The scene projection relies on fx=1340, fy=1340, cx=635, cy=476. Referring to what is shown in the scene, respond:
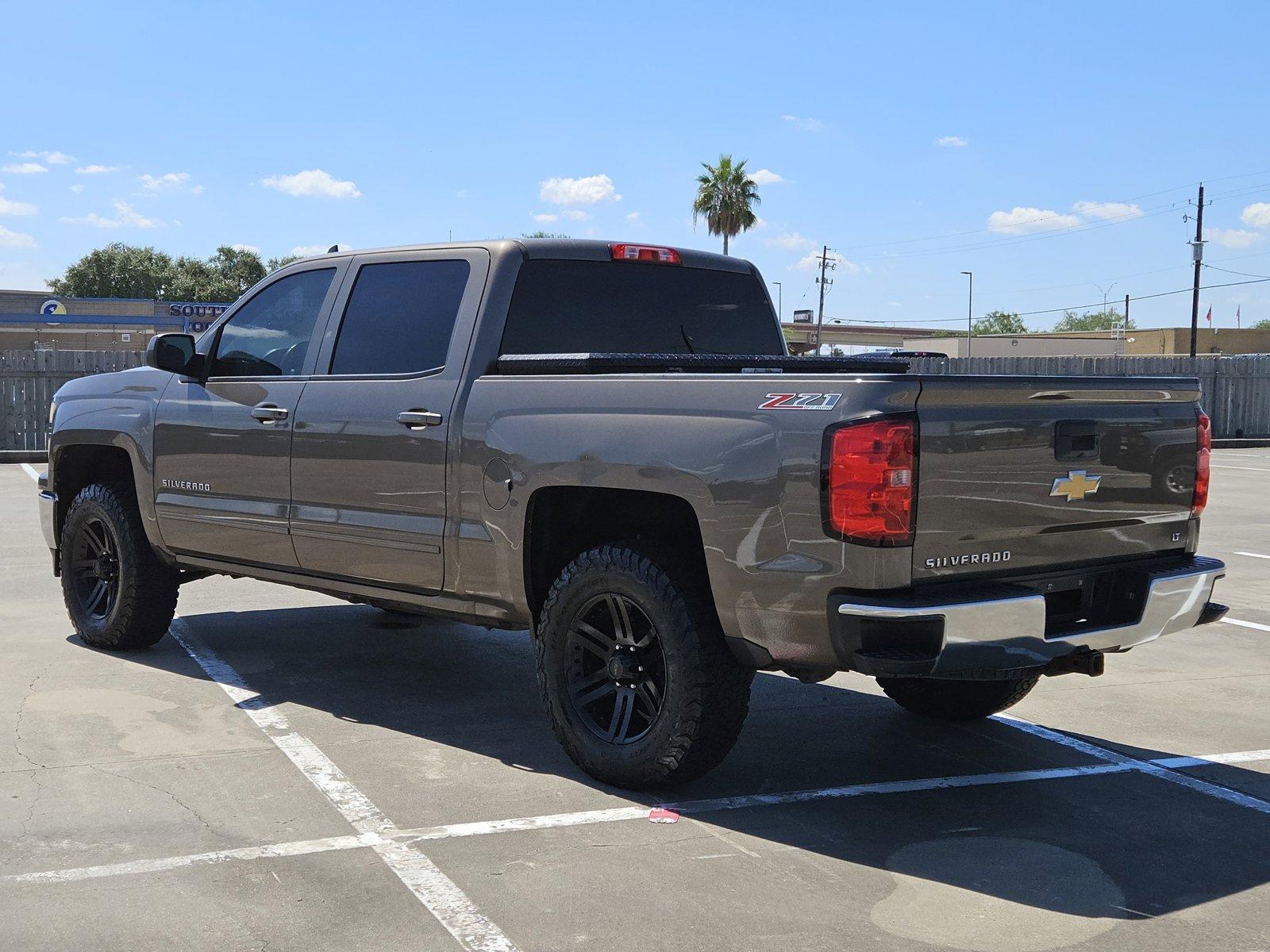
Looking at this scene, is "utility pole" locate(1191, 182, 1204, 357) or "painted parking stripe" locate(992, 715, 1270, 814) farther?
"utility pole" locate(1191, 182, 1204, 357)

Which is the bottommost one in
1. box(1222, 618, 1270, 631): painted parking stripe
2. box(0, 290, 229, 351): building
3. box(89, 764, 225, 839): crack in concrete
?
box(89, 764, 225, 839): crack in concrete

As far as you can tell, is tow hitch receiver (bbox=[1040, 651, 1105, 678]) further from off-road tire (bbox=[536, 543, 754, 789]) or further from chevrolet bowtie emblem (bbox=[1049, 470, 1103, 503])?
off-road tire (bbox=[536, 543, 754, 789])

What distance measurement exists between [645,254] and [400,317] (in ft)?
3.74

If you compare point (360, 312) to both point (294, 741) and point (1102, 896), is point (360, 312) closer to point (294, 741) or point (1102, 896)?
point (294, 741)

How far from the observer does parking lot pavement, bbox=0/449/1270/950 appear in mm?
3709

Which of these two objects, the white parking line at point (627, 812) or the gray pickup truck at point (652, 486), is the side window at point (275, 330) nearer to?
the gray pickup truck at point (652, 486)

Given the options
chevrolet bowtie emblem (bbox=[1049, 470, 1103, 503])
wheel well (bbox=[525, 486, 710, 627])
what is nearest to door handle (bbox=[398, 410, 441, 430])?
wheel well (bbox=[525, 486, 710, 627])

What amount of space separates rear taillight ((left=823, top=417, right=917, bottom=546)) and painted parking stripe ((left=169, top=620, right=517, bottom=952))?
1563 mm

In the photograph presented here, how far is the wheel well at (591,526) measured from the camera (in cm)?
482

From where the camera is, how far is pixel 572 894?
3.89 metres

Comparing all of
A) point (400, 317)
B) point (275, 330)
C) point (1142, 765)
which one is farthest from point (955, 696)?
point (275, 330)

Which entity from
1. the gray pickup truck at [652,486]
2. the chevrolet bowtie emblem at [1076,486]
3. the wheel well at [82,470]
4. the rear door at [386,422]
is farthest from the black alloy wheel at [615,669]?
the wheel well at [82,470]

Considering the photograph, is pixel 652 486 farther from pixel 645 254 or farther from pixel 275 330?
pixel 275 330

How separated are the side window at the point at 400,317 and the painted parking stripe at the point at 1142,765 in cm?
304
